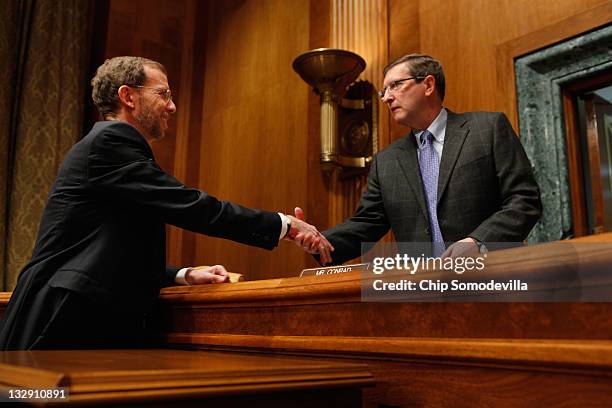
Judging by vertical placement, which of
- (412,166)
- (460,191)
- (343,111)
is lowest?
(460,191)

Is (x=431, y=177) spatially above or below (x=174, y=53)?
below

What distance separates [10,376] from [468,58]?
9.72 ft

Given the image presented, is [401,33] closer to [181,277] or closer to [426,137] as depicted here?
[426,137]

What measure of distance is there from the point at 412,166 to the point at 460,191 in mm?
268

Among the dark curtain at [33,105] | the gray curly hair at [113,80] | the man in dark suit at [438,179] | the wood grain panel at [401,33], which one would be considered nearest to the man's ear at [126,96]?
the gray curly hair at [113,80]

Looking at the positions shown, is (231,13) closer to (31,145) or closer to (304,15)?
(304,15)

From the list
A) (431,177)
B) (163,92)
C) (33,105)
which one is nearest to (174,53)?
(33,105)

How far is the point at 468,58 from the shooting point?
10.9ft

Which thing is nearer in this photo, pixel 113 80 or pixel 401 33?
pixel 113 80

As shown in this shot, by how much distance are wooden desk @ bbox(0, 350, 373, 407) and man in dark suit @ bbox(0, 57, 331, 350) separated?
48cm

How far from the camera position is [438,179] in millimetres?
2482

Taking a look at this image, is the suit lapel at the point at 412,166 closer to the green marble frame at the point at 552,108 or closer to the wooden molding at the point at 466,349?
the green marble frame at the point at 552,108

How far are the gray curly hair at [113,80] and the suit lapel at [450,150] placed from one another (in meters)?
1.21

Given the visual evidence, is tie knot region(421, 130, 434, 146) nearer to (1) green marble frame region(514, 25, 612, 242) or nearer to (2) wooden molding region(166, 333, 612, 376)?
(1) green marble frame region(514, 25, 612, 242)
